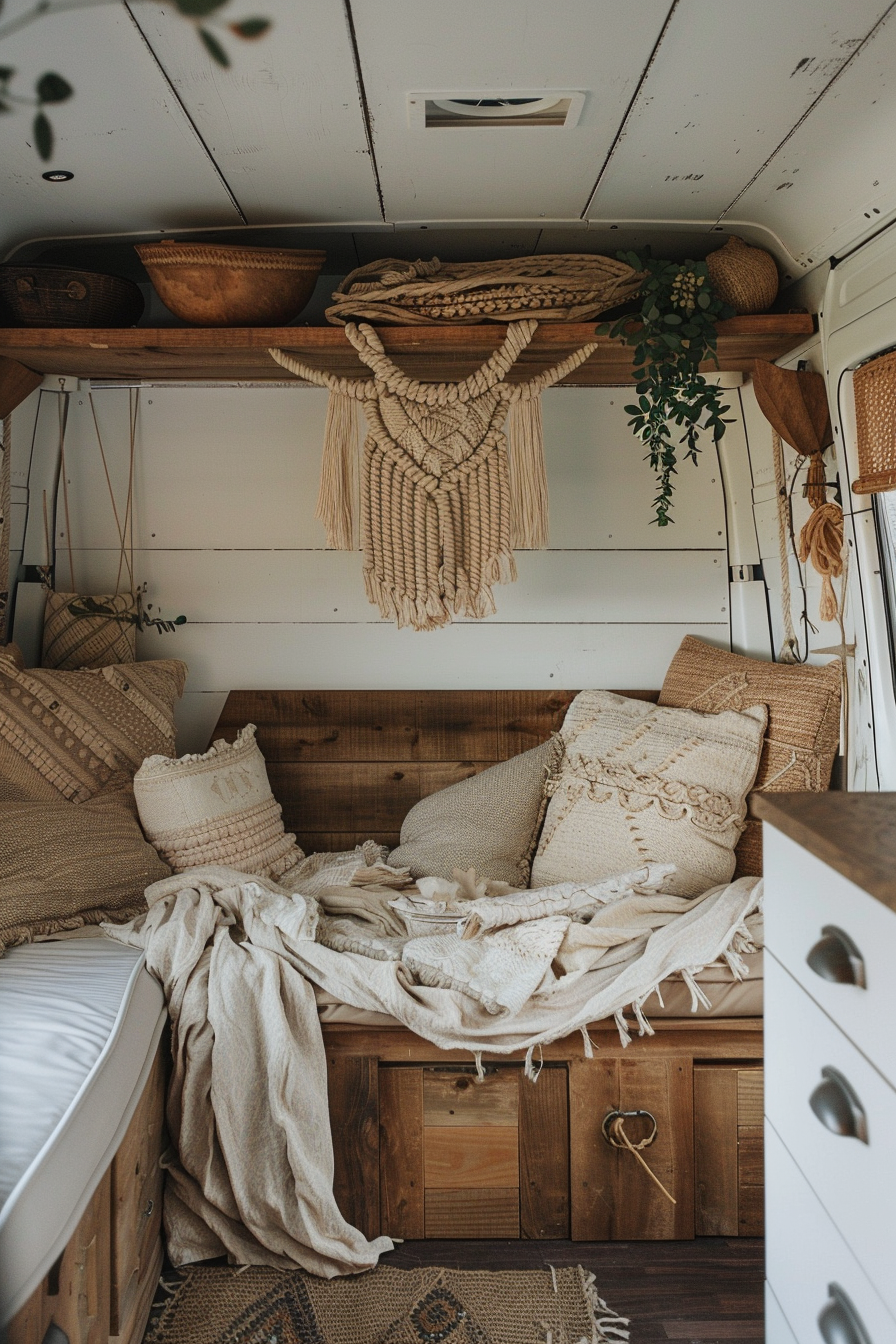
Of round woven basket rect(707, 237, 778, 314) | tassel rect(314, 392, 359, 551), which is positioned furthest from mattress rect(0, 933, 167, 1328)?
round woven basket rect(707, 237, 778, 314)

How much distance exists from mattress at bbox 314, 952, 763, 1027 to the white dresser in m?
0.56

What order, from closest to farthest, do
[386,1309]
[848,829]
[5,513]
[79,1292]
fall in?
[848,829] → [79,1292] → [386,1309] → [5,513]

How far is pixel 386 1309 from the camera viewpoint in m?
1.58

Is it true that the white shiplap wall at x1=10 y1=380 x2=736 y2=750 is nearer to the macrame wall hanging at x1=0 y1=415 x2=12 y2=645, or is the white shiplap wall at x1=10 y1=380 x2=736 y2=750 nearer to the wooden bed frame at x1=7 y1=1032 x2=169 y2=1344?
the macrame wall hanging at x1=0 y1=415 x2=12 y2=645

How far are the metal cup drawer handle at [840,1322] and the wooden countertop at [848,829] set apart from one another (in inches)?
16.2

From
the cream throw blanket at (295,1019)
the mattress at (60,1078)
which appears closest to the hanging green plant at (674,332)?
the cream throw blanket at (295,1019)

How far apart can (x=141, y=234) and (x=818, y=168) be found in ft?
4.62

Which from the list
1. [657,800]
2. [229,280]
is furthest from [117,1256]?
[229,280]

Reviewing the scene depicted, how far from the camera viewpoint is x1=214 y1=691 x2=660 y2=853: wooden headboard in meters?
2.47

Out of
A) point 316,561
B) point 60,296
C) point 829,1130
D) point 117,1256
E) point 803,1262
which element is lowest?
point 117,1256

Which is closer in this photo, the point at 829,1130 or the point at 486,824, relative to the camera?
the point at 829,1130

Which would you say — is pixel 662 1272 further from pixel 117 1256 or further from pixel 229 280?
pixel 229 280

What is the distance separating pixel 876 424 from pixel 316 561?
1345 millimetres

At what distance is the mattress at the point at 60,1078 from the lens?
1.04 m
